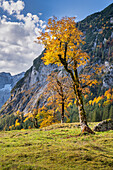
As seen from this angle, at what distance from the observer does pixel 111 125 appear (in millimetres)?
19156

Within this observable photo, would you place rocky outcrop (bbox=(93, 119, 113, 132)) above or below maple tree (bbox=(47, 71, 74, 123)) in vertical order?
below

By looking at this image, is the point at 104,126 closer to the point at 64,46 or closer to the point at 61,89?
the point at 64,46

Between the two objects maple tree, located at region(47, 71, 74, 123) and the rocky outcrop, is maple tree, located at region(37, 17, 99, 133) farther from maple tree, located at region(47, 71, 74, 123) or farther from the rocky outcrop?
maple tree, located at region(47, 71, 74, 123)

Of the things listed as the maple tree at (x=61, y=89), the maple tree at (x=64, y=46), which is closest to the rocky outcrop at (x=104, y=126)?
the maple tree at (x=64, y=46)

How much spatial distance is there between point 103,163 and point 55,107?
31470 millimetres

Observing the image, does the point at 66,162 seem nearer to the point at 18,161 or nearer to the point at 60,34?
the point at 18,161

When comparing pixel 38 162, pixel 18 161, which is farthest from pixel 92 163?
pixel 18 161

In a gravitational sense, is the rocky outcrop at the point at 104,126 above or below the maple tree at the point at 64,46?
below

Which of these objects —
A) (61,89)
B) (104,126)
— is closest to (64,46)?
(104,126)

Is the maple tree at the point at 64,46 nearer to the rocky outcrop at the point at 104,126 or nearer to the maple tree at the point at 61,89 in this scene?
the rocky outcrop at the point at 104,126

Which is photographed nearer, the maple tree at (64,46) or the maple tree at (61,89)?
the maple tree at (64,46)

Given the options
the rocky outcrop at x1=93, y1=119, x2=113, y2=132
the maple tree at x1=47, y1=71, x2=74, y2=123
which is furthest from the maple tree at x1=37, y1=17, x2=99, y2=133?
the maple tree at x1=47, y1=71, x2=74, y2=123

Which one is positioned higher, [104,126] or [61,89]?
[61,89]

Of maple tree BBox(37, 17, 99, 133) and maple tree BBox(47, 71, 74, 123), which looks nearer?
maple tree BBox(37, 17, 99, 133)
